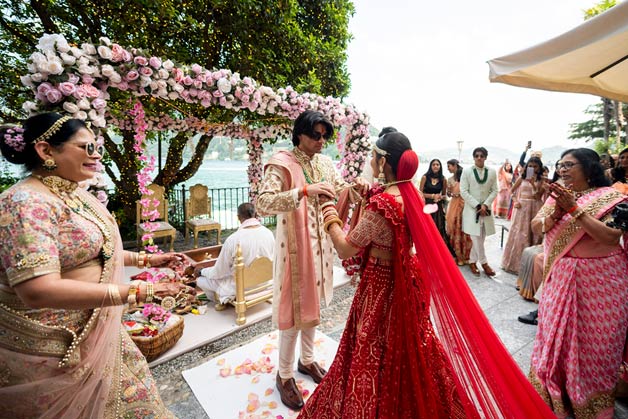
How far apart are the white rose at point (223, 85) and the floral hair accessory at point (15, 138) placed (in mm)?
2786

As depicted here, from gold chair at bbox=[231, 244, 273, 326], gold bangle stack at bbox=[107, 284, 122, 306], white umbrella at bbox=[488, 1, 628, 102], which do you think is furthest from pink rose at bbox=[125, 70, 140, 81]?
white umbrella at bbox=[488, 1, 628, 102]

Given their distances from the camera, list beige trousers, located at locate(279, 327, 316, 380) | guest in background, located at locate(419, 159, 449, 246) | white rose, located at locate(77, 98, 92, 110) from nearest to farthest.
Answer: beige trousers, located at locate(279, 327, 316, 380), white rose, located at locate(77, 98, 92, 110), guest in background, located at locate(419, 159, 449, 246)

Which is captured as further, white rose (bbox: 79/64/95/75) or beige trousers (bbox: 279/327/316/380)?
white rose (bbox: 79/64/95/75)

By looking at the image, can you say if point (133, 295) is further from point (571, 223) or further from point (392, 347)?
point (571, 223)

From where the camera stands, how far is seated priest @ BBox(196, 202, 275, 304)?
385 centimetres

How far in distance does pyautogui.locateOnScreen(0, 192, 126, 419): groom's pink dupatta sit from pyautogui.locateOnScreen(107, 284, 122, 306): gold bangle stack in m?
0.28

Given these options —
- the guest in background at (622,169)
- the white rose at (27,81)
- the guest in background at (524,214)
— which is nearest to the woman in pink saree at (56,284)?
the white rose at (27,81)

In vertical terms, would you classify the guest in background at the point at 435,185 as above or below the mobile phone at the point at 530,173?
below

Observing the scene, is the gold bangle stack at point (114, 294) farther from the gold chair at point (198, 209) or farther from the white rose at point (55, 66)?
the gold chair at point (198, 209)

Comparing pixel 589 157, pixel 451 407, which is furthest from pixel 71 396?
pixel 589 157

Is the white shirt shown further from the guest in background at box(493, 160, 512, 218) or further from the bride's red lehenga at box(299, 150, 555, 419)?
the guest in background at box(493, 160, 512, 218)

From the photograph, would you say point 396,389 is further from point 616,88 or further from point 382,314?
point 616,88

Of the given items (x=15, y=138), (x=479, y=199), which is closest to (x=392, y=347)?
(x=15, y=138)

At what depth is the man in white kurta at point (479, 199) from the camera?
5.23 m
